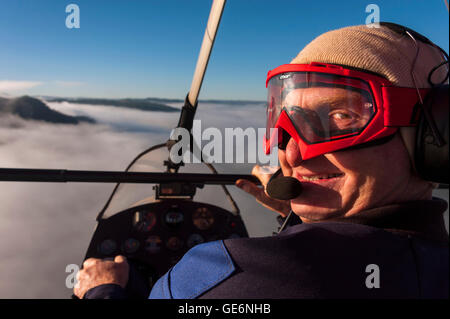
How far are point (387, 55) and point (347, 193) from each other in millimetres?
379

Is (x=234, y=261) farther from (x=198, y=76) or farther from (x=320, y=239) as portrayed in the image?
(x=198, y=76)

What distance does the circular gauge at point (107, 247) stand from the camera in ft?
6.19

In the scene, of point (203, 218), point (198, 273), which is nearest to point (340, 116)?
point (198, 273)

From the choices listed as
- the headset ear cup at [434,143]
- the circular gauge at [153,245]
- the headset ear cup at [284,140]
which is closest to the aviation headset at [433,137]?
the headset ear cup at [434,143]

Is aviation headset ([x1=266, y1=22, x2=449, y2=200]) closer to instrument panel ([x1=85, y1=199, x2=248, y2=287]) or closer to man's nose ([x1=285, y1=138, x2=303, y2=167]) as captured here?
man's nose ([x1=285, y1=138, x2=303, y2=167])

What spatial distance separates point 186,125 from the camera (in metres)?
1.84

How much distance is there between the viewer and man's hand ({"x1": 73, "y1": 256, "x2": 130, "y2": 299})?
43.6 inches

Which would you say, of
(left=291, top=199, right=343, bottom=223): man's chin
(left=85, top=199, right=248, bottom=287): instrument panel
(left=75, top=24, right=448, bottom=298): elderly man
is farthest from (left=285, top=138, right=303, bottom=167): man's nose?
(left=85, top=199, right=248, bottom=287): instrument panel

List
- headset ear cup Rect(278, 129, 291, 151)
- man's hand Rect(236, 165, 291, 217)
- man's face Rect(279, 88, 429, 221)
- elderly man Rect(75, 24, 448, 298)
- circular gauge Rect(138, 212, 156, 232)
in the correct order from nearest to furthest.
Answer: elderly man Rect(75, 24, 448, 298) → man's face Rect(279, 88, 429, 221) → headset ear cup Rect(278, 129, 291, 151) → man's hand Rect(236, 165, 291, 217) → circular gauge Rect(138, 212, 156, 232)

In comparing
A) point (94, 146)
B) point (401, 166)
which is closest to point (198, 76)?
point (401, 166)

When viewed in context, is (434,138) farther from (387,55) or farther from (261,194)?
(261,194)

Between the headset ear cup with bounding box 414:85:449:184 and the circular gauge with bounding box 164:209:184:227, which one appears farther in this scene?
the circular gauge with bounding box 164:209:184:227

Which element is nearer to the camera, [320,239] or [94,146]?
[320,239]
